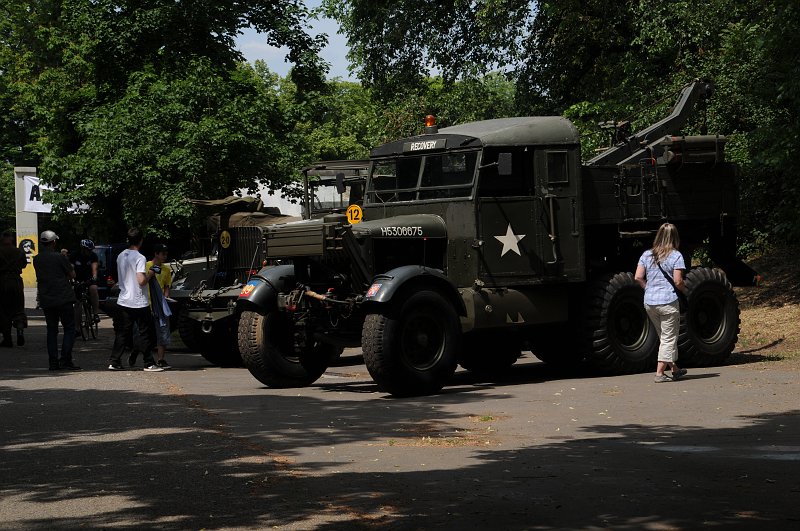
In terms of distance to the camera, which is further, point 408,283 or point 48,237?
point 48,237

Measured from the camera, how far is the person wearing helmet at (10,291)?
21.3m

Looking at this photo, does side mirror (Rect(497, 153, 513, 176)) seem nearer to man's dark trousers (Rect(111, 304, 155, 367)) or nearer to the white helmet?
man's dark trousers (Rect(111, 304, 155, 367))

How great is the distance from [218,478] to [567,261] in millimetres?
7335

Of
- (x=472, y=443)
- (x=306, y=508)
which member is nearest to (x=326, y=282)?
(x=472, y=443)

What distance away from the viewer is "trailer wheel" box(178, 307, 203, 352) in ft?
59.7

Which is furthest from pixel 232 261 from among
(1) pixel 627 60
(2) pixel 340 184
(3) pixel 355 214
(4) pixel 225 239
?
(1) pixel 627 60

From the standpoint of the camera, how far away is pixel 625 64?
90.1ft

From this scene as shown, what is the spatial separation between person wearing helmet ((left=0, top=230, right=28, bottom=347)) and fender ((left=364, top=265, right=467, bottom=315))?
10210 millimetres

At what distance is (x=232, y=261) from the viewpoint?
64.6ft

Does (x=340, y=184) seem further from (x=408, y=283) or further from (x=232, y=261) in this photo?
(x=408, y=283)

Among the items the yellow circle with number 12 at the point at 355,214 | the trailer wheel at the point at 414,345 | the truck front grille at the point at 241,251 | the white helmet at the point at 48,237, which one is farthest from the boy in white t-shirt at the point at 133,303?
the trailer wheel at the point at 414,345

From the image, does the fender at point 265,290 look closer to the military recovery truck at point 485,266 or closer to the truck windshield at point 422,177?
the military recovery truck at point 485,266

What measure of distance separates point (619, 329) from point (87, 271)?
12.5 m

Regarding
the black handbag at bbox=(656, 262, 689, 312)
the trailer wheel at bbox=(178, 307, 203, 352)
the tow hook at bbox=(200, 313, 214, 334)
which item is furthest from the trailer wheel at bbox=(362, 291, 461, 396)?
the trailer wheel at bbox=(178, 307, 203, 352)
